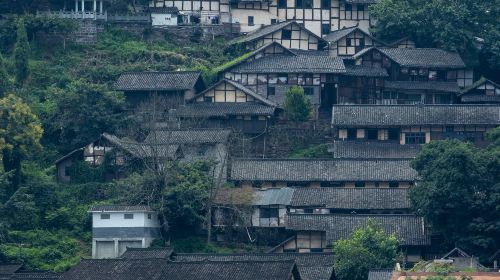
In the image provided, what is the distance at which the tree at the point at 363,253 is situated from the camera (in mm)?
72938

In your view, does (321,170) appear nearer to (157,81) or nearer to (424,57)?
(157,81)

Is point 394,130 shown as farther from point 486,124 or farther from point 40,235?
point 40,235

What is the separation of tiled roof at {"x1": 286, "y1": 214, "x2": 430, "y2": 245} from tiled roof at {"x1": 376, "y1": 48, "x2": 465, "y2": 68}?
54.0 ft

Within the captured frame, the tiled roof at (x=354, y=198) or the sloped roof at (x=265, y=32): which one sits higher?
the sloped roof at (x=265, y=32)

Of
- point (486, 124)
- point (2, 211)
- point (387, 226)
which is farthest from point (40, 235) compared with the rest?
point (486, 124)

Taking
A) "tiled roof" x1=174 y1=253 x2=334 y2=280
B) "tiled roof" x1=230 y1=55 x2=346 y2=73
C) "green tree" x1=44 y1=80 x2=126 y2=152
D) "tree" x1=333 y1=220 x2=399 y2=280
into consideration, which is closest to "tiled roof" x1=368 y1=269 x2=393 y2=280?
"tree" x1=333 y1=220 x2=399 y2=280

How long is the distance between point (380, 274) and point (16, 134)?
19641mm

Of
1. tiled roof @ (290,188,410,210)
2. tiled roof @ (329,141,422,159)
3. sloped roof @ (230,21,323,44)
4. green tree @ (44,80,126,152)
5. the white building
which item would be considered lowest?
the white building

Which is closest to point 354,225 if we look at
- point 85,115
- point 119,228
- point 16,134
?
point 119,228

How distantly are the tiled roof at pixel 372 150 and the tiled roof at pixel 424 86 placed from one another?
638 centimetres

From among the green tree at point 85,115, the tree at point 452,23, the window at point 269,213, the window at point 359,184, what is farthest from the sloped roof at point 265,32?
the window at point 269,213

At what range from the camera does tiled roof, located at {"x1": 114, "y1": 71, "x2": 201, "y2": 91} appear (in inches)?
3521

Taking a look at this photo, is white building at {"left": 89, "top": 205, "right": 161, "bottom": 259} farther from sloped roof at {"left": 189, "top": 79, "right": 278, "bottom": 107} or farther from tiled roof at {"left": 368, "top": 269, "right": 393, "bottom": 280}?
tiled roof at {"left": 368, "top": 269, "right": 393, "bottom": 280}

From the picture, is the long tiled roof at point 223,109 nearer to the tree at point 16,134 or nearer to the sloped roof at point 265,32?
the sloped roof at point 265,32
